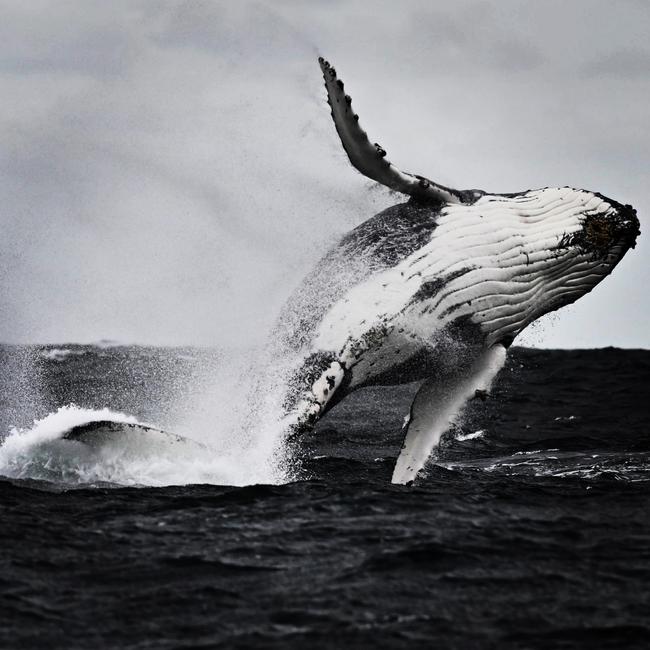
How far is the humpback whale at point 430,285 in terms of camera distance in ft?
31.7

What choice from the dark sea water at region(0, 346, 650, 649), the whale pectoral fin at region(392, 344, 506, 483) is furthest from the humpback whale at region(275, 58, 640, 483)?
the dark sea water at region(0, 346, 650, 649)

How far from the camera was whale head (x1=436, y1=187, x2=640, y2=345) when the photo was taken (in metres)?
10.1

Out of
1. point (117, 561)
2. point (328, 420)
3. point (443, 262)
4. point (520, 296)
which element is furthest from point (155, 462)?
point (328, 420)

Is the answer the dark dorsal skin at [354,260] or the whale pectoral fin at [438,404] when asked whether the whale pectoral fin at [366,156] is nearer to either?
the dark dorsal skin at [354,260]

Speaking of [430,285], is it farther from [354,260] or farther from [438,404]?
[438,404]

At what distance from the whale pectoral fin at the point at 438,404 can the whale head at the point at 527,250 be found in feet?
0.83

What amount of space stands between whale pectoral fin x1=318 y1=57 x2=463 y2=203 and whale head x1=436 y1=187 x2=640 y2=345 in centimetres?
22

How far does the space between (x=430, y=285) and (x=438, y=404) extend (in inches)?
57.4

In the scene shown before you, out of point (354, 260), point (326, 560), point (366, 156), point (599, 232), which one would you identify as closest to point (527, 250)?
point (599, 232)

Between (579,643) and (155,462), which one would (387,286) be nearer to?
(155,462)

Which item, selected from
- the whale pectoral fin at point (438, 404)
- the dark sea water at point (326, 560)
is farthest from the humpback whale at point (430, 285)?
the dark sea water at point (326, 560)

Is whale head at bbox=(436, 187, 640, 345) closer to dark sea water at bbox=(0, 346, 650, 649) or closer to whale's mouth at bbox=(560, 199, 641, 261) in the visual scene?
whale's mouth at bbox=(560, 199, 641, 261)

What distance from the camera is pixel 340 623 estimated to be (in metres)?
5.93

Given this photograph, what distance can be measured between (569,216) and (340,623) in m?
6.14
